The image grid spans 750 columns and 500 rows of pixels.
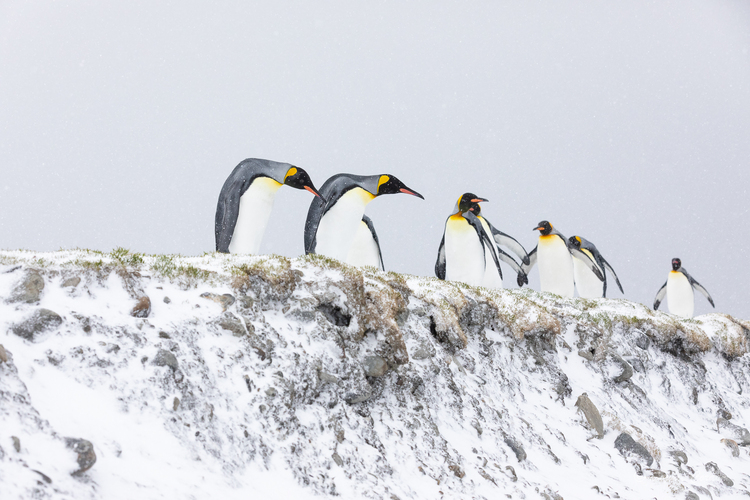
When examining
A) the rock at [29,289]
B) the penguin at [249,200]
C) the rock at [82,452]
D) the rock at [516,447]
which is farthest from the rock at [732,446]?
the rock at [29,289]

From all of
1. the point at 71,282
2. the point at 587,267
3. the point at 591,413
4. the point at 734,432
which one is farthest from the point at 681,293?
the point at 71,282

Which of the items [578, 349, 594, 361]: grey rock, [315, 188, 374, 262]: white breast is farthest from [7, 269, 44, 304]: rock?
[578, 349, 594, 361]: grey rock

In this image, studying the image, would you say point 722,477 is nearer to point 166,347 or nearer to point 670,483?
point 670,483

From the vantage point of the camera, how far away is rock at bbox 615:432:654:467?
23.9 ft

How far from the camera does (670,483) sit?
21.6 feet

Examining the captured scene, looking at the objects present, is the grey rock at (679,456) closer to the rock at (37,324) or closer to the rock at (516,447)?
the rock at (516,447)

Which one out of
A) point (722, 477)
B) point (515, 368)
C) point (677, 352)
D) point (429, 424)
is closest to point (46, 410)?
point (429, 424)

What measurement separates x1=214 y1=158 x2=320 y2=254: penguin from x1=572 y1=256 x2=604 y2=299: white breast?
12820 mm

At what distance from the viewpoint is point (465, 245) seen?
1326cm

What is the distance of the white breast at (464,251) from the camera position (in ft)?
43.5

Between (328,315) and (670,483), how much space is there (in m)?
5.16

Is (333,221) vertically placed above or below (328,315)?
above

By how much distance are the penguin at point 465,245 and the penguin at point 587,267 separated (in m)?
5.99

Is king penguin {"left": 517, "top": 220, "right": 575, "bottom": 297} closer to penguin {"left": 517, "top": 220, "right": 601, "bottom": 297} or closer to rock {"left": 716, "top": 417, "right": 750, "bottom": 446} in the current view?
penguin {"left": 517, "top": 220, "right": 601, "bottom": 297}
